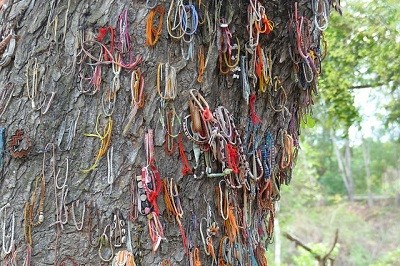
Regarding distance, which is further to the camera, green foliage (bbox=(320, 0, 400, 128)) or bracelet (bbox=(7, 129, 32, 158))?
green foliage (bbox=(320, 0, 400, 128))

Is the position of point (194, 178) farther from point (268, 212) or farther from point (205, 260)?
point (268, 212)

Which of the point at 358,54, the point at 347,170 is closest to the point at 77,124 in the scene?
the point at 358,54

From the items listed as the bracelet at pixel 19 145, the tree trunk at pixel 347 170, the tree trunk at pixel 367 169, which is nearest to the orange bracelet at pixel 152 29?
the bracelet at pixel 19 145

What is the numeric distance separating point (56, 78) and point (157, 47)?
21 centimetres

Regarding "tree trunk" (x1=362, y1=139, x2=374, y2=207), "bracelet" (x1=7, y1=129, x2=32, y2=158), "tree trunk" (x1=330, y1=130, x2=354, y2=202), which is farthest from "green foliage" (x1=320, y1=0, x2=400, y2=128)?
"tree trunk" (x1=330, y1=130, x2=354, y2=202)

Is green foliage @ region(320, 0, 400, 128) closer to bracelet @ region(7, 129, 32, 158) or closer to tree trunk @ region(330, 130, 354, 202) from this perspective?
bracelet @ region(7, 129, 32, 158)

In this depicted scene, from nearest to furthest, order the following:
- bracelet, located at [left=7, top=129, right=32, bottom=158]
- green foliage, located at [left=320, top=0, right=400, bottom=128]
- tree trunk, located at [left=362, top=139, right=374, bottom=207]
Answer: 1. bracelet, located at [left=7, top=129, right=32, bottom=158]
2. green foliage, located at [left=320, top=0, right=400, bottom=128]
3. tree trunk, located at [left=362, top=139, right=374, bottom=207]

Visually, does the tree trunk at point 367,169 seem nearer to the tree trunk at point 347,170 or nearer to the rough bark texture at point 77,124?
the tree trunk at point 347,170

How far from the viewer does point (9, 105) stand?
1.03 m

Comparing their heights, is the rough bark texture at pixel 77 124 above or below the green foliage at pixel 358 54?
below

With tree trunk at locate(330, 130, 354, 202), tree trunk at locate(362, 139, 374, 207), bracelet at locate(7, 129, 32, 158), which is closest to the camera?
bracelet at locate(7, 129, 32, 158)

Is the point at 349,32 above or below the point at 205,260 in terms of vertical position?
above

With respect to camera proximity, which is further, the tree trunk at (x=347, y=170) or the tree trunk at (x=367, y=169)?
the tree trunk at (x=347, y=170)

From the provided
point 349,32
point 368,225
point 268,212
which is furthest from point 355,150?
point 268,212
